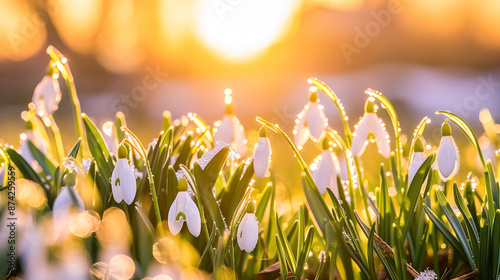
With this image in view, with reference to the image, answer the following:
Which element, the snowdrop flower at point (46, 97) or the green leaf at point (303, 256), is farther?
the snowdrop flower at point (46, 97)

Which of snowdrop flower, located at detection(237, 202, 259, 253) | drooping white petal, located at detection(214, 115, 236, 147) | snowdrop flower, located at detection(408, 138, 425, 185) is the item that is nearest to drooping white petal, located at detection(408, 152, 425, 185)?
snowdrop flower, located at detection(408, 138, 425, 185)

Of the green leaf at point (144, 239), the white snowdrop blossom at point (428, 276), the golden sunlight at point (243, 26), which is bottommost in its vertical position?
the green leaf at point (144, 239)

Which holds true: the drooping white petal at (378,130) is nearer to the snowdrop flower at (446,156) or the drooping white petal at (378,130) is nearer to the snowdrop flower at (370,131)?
the snowdrop flower at (370,131)

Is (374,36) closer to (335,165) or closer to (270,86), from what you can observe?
(270,86)

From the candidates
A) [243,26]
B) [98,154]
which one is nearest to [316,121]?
[98,154]

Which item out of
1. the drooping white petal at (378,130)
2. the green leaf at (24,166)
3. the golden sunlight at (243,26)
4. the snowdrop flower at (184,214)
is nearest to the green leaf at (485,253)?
the drooping white petal at (378,130)

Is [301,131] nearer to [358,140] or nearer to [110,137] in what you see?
[358,140]
